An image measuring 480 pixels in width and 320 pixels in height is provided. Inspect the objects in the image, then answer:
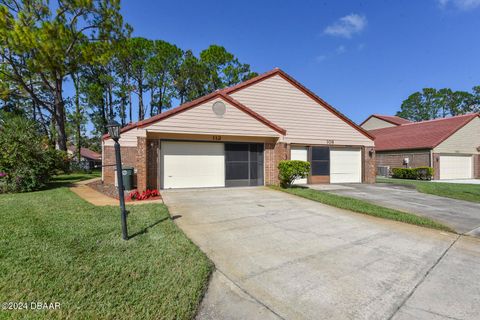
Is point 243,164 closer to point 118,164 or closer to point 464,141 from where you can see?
point 118,164

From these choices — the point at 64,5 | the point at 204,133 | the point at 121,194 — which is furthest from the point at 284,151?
the point at 64,5

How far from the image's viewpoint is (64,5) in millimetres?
15844

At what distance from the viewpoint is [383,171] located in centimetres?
2247

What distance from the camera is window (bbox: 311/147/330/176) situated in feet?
44.2

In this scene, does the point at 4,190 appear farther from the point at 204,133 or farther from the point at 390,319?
the point at 390,319

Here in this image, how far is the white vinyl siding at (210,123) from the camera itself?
9.70 meters

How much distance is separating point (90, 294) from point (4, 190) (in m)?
10.1

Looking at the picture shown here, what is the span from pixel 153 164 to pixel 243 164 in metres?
4.23

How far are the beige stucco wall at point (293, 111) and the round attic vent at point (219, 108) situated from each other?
2128mm

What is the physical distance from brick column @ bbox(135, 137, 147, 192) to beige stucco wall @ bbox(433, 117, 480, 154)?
73.4 feet

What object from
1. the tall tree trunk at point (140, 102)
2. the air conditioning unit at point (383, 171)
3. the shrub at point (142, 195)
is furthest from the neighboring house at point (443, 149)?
the tall tree trunk at point (140, 102)

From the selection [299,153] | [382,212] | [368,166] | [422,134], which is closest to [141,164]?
[299,153]

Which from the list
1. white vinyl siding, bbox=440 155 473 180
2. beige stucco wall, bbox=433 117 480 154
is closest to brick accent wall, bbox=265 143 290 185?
beige stucco wall, bbox=433 117 480 154

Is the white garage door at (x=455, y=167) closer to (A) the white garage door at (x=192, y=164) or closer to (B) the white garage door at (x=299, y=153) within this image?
(B) the white garage door at (x=299, y=153)
